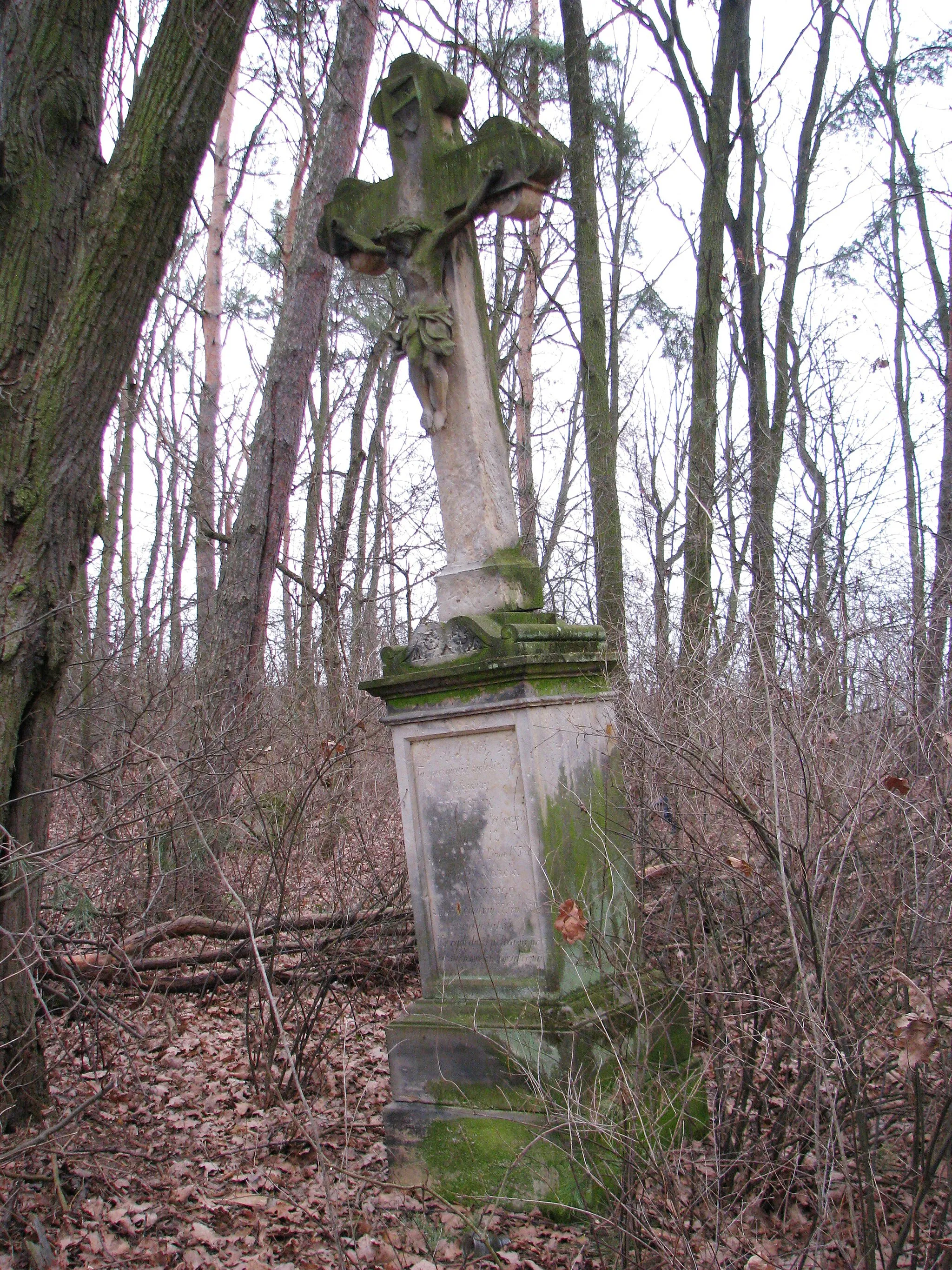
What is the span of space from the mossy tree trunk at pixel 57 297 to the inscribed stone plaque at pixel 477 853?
1390 millimetres

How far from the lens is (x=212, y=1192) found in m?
3.45

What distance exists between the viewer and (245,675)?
7.61 m

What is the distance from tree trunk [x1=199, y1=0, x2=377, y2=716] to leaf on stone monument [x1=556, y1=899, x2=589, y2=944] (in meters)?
4.52

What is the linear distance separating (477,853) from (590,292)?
28.1ft

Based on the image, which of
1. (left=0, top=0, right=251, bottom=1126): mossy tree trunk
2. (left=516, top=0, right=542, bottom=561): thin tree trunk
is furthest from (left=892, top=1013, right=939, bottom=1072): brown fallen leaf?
(left=516, top=0, right=542, bottom=561): thin tree trunk

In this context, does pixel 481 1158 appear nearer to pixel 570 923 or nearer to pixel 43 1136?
pixel 570 923

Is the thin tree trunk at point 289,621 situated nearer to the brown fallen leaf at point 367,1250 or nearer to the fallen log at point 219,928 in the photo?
the fallen log at point 219,928

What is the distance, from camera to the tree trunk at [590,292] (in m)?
10.4

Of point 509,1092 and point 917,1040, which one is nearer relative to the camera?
point 917,1040

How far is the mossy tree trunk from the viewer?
11.7ft

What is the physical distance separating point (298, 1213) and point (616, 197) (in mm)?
16374

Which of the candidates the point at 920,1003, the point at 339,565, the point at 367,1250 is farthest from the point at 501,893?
the point at 339,565

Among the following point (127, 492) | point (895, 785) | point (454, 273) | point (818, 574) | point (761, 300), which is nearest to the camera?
point (895, 785)

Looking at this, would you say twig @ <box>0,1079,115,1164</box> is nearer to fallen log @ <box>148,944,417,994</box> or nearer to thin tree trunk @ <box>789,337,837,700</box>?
fallen log @ <box>148,944,417,994</box>
